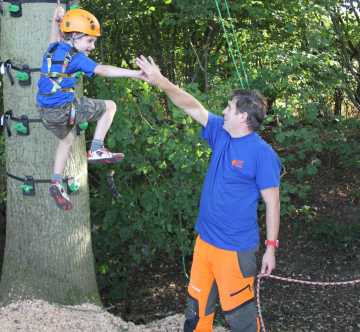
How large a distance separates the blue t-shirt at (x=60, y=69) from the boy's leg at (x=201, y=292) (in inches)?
50.7

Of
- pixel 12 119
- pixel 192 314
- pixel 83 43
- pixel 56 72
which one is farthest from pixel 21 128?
pixel 192 314

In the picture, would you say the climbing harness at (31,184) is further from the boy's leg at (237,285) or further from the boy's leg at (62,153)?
the boy's leg at (237,285)

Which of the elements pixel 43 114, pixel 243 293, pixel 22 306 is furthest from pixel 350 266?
pixel 43 114

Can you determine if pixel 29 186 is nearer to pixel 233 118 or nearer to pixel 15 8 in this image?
pixel 15 8

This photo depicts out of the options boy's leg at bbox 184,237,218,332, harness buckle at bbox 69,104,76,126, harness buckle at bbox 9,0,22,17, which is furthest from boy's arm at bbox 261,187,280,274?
harness buckle at bbox 9,0,22,17

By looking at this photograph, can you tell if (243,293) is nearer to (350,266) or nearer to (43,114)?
(43,114)

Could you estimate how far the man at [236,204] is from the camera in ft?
12.1

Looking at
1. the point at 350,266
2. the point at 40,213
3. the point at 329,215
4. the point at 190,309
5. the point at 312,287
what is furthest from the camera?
the point at 329,215

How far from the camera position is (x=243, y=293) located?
3.83 m

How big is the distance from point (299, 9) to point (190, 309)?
401 cm

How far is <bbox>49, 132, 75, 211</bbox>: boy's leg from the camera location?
3.88 m

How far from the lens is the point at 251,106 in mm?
3674

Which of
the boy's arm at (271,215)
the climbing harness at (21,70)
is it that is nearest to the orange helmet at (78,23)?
the climbing harness at (21,70)

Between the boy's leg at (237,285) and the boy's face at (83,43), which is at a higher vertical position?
the boy's face at (83,43)
